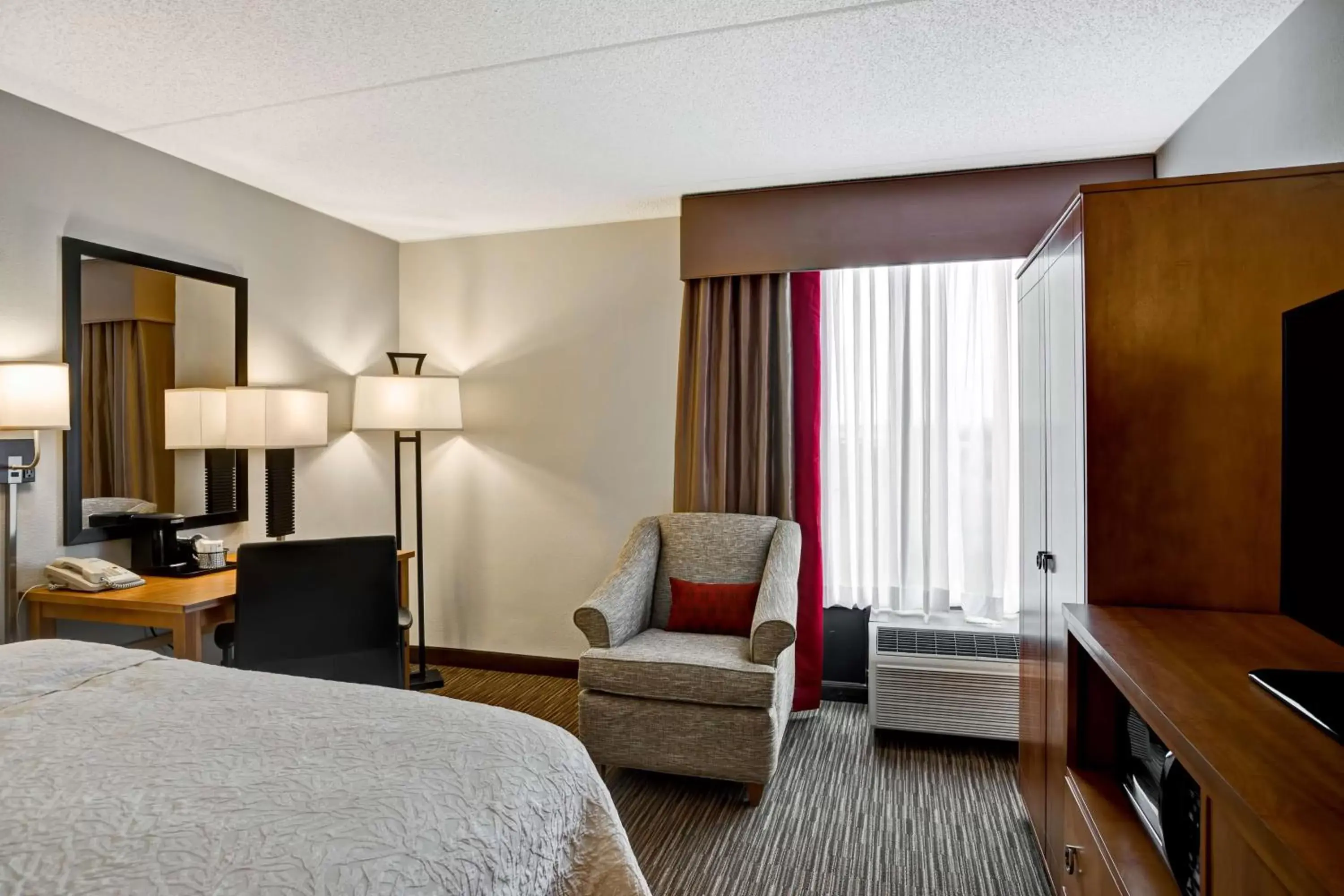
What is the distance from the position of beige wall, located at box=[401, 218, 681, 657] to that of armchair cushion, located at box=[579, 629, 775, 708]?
1.17 metres

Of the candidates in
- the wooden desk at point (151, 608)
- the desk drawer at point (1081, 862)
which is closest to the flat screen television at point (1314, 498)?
the desk drawer at point (1081, 862)

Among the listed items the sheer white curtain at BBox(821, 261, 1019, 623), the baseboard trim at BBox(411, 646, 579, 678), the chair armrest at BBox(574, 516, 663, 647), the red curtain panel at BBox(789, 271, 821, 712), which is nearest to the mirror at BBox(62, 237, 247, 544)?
the baseboard trim at BBox(411, 646, 579, 678)

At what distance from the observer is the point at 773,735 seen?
260 cm

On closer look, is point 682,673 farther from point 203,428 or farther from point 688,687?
point 203,428

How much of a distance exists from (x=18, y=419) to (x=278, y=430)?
893mm

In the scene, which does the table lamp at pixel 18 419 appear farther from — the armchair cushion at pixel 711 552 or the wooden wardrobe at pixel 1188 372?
the wooden wardrobe at pixel 1188 372

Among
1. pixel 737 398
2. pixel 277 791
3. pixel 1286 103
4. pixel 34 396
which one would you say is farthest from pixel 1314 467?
pixel 34 396

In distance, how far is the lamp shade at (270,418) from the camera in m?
3.00

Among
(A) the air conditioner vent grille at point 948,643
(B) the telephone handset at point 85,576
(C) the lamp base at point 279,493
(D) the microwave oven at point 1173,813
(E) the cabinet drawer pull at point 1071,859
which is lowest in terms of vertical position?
(E) the cabinet drawer pull at point 1071,859

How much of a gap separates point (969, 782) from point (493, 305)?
128 inches

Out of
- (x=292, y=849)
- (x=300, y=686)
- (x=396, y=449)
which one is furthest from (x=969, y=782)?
(x=396, y=449)

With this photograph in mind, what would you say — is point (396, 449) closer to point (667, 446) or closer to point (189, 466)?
point (189, 466)

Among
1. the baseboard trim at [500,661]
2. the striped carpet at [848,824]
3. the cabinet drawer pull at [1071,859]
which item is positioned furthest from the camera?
the baseboard trim at [500,661]

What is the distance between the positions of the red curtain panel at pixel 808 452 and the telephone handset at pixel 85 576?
2.65 metres
